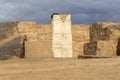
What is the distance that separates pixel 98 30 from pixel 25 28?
19.5 feet

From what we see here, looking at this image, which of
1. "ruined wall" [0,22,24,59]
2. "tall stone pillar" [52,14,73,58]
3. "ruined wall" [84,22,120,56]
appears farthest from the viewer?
"ruined wall" [0,22,24,59]

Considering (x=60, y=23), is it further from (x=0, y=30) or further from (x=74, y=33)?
(x=0, y=30)

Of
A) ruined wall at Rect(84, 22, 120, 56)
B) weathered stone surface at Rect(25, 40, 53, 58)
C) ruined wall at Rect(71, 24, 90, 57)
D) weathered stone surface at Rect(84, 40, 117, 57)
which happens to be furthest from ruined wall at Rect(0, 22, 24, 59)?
weathered stone surface at Rect(84, 40, 117, 57)

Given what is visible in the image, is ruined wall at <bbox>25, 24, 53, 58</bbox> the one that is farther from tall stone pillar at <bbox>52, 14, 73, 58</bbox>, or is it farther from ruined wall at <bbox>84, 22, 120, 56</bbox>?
ruined wall at <bbox>84, 22, 120, 56</bbox>

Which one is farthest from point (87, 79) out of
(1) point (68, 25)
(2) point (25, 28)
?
(2) point (25, 28)

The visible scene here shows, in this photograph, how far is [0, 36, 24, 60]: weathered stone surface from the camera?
81.3 ft

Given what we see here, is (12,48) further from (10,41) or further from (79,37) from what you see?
(79,37)

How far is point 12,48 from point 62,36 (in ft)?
15.6

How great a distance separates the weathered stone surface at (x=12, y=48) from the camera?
24.8 meters

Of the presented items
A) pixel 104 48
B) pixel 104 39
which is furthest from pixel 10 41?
pixel 104 48

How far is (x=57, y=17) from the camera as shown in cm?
2262

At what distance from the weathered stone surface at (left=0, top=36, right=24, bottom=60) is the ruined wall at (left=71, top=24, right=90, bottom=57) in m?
4.13

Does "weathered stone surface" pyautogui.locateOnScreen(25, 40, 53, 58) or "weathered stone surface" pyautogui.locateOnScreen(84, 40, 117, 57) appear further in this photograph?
"weathered stone surface" pyautogui.locateOnScreen(84, 40, 117, 57)

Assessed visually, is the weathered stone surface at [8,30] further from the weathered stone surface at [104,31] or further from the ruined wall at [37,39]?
the weathered stone surface at [104,31]
